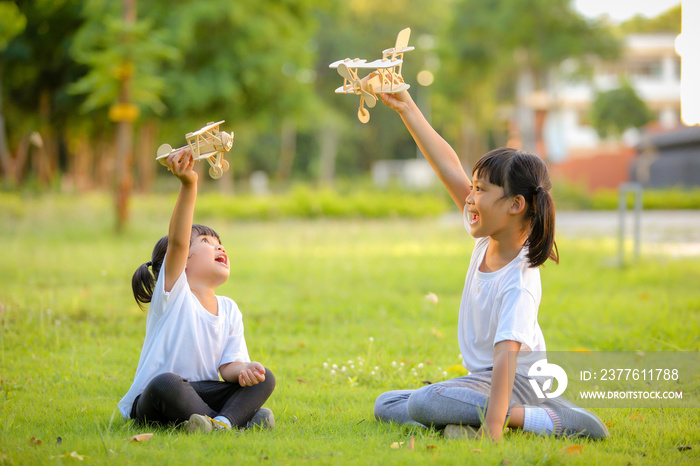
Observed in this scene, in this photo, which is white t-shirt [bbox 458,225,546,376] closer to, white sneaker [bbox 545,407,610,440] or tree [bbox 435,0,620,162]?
white sneaker [bbox 545,407,610,440]

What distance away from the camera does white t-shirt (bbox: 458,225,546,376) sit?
2766mm

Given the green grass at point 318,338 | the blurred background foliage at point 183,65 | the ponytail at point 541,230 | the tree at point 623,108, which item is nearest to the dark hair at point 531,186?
the ponytail at point 541,230

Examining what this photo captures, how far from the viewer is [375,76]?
307 cm

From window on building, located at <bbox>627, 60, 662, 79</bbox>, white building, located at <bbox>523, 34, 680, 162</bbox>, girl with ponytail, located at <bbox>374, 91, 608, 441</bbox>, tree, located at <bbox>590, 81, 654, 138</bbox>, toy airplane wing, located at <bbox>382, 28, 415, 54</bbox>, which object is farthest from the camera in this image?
window on building, located at <bbox>627, 60, 662, 79</bbox>

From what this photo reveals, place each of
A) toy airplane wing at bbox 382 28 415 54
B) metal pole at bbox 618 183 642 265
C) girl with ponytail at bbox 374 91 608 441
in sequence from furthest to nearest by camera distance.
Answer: metal pole at bbox 618 183 642 265
toy airplane wing at bbox 382 28 415 54
girl with ponytail at bbox 374 91 608 441

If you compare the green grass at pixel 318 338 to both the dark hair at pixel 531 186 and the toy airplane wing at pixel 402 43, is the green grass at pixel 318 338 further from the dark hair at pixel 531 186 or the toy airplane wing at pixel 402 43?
the toy airplane wing at pixel 402 43

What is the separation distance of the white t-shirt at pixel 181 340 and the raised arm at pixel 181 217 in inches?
1.7

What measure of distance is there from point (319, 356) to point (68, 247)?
7.13 m

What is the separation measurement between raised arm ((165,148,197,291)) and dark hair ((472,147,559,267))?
3.94 ft

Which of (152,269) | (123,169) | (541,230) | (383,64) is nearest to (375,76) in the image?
(383,64)

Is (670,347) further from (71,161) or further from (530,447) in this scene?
(71,161)

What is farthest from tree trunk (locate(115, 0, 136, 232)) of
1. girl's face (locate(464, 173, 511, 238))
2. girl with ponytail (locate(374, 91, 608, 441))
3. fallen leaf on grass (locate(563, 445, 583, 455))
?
fallen leaf on grass (locate(563, 445, 583, 455))

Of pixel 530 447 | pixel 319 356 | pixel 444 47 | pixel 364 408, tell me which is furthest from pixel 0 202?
pixel 444 47

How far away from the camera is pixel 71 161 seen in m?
37.9
